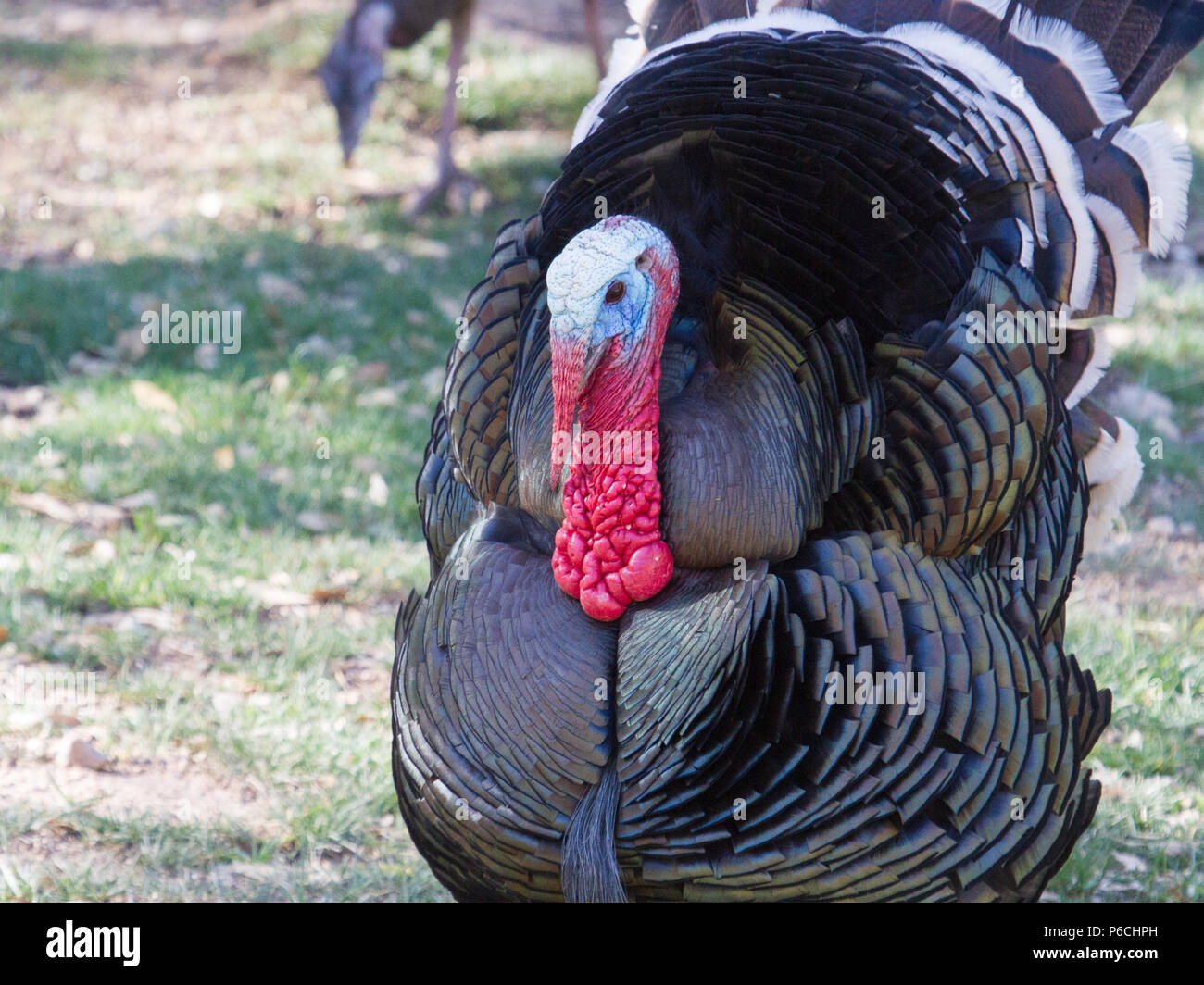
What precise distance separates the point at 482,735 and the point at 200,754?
136 centimetres

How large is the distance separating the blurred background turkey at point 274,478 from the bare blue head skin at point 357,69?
1.35 ft

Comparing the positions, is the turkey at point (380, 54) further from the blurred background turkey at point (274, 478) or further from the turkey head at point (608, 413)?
the turkey head at point (608, 413)

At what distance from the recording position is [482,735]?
7.63 ft

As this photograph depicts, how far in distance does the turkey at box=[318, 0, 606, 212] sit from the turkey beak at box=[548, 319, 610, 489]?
4.96 m

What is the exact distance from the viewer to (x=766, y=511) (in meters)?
2.37

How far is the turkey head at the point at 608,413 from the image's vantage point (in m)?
2.31

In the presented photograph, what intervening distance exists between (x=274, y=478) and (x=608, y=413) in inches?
103

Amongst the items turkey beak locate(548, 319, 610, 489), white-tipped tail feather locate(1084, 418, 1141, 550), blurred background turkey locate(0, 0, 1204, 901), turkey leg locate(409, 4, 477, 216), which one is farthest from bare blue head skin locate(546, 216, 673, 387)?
turkey leg locate(409, 4, 477, 216)

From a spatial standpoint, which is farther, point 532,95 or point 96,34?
point 96,34

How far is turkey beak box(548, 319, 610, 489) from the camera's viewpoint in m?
2.30

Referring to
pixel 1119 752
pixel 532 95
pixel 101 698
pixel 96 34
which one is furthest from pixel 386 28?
pixel 1119 752

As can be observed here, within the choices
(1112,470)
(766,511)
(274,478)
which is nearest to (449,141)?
(274,478)

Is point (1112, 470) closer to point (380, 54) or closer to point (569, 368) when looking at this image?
point (569, 368)

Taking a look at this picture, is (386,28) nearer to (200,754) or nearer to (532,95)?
(532,95)
